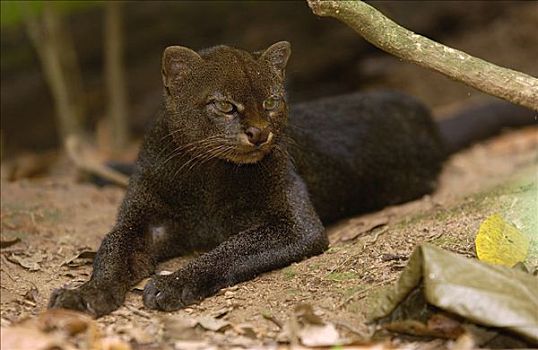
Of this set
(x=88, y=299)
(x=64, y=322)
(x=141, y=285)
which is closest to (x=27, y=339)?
(x=64, y=322)

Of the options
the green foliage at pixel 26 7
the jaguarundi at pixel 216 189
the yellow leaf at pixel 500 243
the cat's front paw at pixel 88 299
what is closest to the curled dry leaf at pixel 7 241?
the jaguarundi at pixel 216 189

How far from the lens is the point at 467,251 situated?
3945mm

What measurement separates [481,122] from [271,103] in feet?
11.3

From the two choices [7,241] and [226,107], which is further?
[7,241]

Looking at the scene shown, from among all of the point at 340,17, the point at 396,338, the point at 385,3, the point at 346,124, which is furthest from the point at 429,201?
the point at 385,3

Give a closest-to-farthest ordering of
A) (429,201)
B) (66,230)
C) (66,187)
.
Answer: (66,230), (429,201), (66,187)

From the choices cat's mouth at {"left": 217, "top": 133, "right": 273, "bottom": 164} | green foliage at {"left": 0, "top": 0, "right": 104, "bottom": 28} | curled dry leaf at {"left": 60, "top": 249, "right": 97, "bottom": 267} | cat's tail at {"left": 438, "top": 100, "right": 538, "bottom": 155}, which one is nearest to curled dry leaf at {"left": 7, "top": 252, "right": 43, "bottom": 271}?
curled dry leaf at {"left": 60, "top": 249, "right": 97, "bottom": 267}

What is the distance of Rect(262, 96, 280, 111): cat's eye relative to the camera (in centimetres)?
418

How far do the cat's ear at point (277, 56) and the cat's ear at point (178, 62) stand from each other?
36cm

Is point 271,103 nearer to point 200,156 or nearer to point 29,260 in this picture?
point 200,156

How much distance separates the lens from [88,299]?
3617 millimetres

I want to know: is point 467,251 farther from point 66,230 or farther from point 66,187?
point 66,187

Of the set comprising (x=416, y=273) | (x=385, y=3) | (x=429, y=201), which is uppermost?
(x=385, y=3)

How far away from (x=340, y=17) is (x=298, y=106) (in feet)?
5.83
